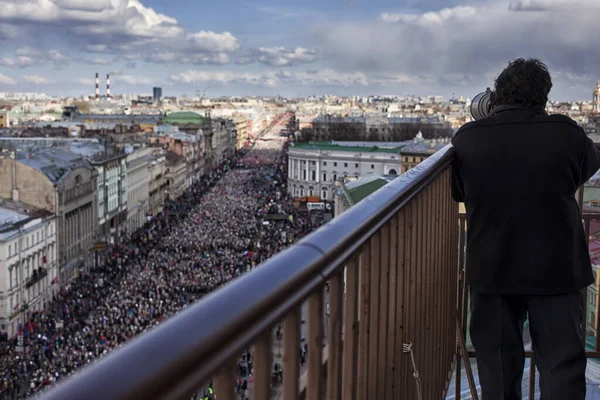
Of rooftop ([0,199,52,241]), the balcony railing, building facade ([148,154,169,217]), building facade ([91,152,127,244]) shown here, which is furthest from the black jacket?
building facade ([148,154,169,217])

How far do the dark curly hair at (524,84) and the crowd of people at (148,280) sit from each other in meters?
1.49

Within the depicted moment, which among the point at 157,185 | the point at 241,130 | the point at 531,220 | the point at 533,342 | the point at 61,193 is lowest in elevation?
the point at 157,185

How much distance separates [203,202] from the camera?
57.0 meters

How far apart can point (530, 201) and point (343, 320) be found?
1.04 metres

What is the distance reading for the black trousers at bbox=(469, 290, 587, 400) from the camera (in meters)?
2.70

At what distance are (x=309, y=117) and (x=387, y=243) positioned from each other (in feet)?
421

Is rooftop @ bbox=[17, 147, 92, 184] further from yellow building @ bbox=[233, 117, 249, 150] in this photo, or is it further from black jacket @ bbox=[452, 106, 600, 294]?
yellow building @ bbox=[233, 117, 249, 150]

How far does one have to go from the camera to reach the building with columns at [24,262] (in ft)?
83.7

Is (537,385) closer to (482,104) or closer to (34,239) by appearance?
(482,104)

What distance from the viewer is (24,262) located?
27.5m

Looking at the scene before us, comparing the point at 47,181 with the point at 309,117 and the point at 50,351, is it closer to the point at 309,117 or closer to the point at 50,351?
the point at 50,351

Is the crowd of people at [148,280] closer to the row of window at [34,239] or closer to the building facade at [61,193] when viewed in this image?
the building facade at [61,193]

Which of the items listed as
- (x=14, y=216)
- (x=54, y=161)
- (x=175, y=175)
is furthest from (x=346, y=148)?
(x=14, y=216)

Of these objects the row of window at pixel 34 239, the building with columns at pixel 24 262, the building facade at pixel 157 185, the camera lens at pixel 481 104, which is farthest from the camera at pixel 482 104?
the building facade at pixel 157 185
